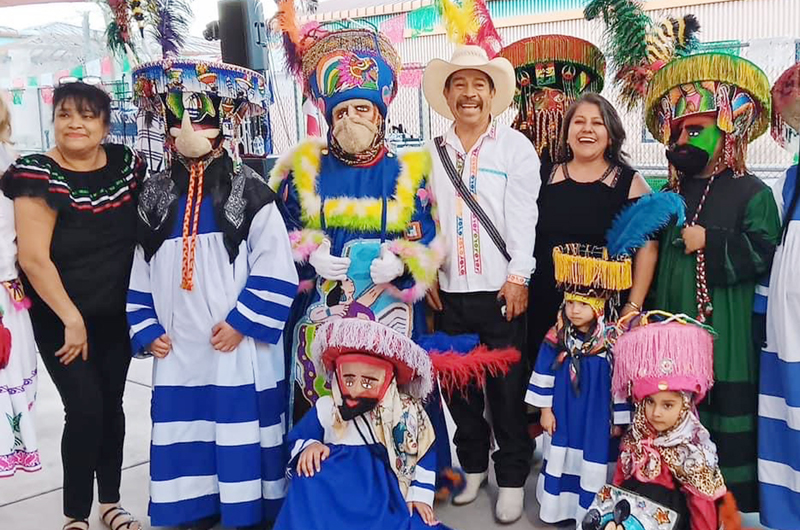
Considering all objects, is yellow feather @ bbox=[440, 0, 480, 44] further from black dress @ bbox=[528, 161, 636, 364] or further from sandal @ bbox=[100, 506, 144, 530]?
sandal @ bbox=[100, 506, 144, 530]

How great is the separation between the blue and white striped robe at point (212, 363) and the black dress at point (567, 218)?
98cm

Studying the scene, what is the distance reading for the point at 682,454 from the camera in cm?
247

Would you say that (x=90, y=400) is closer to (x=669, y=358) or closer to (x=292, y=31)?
(x=292, y=31)

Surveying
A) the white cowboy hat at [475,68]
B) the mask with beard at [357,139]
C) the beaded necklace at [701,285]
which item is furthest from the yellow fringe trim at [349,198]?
the beaded necklace at [701,285]

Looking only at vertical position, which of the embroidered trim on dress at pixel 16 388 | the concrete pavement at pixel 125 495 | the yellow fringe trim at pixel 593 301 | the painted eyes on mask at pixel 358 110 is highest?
the painted eyes on mask at pixel 358 110

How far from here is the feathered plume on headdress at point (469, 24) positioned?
324cm

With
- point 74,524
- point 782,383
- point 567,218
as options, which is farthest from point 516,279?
point 74,524

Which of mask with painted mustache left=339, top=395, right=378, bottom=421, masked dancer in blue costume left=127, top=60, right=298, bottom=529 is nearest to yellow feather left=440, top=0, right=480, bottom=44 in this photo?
masked dancer in blue costume left=127, top=60, right=298, bottom=529

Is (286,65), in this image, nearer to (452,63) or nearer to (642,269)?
(452,63)

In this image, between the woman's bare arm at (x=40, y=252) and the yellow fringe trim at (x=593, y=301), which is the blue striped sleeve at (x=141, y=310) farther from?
the yellow fringe trim at (x=593, y=301)

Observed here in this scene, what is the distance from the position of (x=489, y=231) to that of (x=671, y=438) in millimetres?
964

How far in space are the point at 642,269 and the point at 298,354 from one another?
1.31 m

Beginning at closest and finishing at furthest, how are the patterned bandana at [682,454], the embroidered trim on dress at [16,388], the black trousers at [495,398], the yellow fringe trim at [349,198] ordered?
the patterned bandana at [682,454], the embroidered trim on dress at [16,388], the yellow fringe trim at [349,198], the black trousers at [495,398]

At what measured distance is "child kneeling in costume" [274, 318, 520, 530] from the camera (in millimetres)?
2629
